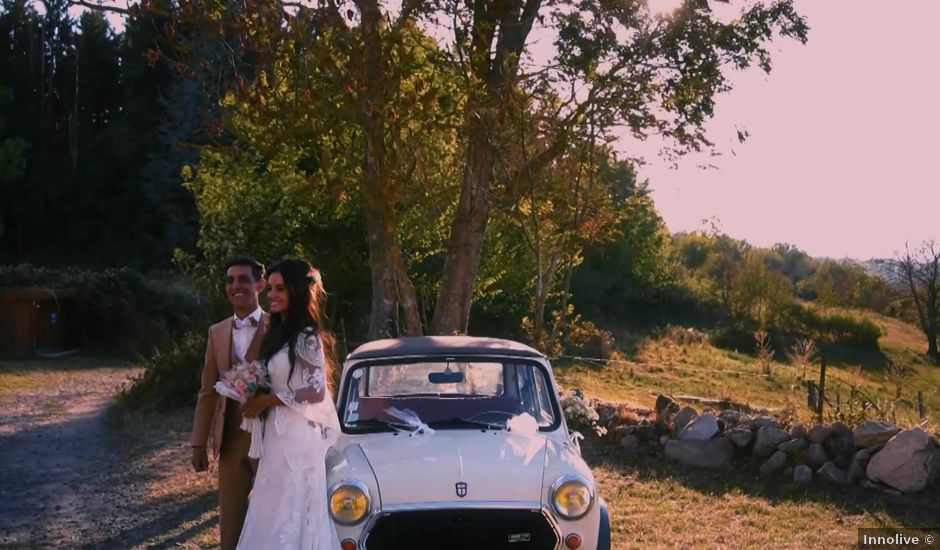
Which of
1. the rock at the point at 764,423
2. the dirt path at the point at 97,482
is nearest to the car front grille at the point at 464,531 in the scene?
the dirt path at the point at 97,482

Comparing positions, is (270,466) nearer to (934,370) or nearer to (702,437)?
(702,437)

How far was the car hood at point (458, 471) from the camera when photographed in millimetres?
5516

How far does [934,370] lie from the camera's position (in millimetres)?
43844

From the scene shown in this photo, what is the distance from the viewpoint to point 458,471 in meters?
5.59

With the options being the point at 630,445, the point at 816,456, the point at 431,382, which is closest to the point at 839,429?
the point at 816,456

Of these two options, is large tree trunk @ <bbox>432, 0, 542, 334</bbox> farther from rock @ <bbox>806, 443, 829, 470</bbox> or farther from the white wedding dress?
the white wedding dress

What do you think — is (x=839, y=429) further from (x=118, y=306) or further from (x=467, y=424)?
(x=118, y=306)

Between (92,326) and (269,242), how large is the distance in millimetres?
18016

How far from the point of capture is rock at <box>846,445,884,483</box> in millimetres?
9805

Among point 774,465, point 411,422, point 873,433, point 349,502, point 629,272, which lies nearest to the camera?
point 349,502

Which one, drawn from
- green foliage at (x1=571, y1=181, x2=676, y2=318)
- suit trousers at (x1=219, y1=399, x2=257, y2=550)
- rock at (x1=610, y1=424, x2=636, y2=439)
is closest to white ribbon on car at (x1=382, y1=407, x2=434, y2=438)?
suit trousers at (x1=219, y1=399, x2=257, y2=550)

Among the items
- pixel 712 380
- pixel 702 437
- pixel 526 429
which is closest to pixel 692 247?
pixel 712 380

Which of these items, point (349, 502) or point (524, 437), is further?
point (524, 437)

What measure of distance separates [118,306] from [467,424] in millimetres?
30043
